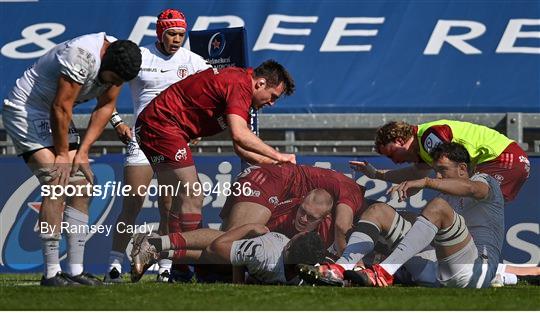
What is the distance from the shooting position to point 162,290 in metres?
7.46

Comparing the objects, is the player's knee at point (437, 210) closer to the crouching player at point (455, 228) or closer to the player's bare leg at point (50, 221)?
the crouching player at point (455, 228)

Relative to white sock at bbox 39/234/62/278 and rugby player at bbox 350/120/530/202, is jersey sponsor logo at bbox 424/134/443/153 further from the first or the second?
white sock at bbox 39/234/62/278

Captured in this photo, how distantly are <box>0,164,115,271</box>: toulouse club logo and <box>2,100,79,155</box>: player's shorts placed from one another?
2042 millimetres

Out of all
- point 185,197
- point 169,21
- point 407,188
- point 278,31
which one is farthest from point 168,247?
point 278,31

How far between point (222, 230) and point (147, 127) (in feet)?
2.69

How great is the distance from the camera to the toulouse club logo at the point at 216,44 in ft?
32.1

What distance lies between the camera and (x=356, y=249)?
8.16m

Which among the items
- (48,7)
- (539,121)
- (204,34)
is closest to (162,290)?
(204,34)

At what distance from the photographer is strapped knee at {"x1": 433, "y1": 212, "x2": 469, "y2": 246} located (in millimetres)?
7977

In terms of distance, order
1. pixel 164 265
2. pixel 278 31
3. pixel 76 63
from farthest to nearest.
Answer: pixel 278 31 < pixel 164 265 < pixel 76 63

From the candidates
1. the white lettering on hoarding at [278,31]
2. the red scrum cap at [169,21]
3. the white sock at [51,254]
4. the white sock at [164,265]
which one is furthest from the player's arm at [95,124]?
the white lettering on hoarding at [278,31]

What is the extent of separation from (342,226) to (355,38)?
5.44 m

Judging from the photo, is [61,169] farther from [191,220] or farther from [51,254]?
[191,220]

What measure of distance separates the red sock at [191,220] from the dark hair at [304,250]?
62 cm
